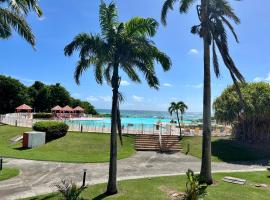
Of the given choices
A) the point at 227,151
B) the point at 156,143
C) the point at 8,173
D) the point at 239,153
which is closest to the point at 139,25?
the point at 8,173

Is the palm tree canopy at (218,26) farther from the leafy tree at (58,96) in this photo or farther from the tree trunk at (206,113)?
the leafy tree at (58,96)

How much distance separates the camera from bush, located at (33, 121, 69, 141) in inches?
1270

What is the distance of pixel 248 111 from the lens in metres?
32.6

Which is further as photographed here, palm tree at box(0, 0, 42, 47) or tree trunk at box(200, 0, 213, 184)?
tree trunk at box(200, 0, 213, 184)

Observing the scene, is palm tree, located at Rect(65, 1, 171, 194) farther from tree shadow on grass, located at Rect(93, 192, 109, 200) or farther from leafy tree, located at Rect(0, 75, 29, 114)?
leafy tree, located at Rect(0, 75, 29, 114)

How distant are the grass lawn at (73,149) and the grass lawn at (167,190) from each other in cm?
803

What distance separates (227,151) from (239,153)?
47.5 inches

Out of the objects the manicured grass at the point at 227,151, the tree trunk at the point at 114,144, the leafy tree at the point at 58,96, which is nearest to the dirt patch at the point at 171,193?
the tree trunk at the point at 114,144

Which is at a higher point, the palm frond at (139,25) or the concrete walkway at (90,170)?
the palm frond at (139,25)

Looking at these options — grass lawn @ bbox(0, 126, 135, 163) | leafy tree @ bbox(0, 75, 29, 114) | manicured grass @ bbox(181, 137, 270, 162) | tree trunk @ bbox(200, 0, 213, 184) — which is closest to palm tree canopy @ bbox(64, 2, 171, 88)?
tree trunk @ bbox(200, 0, 213, 184)

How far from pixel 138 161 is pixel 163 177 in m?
6.18

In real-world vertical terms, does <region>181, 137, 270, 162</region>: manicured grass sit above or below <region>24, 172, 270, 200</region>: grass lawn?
above

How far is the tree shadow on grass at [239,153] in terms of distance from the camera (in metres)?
27.5

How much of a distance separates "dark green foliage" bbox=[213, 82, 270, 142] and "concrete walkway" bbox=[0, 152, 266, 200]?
9597 millimetres
